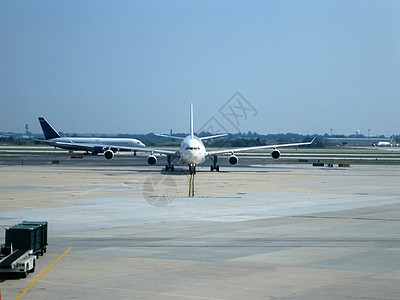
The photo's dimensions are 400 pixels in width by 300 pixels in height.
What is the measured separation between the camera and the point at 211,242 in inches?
1140

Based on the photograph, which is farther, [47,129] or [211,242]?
[47,129]

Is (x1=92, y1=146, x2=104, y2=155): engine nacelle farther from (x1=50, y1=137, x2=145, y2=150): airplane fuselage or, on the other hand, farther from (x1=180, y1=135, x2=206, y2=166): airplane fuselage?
(x1=180, y1=135, x2=206, y2=166): airplane fuselage

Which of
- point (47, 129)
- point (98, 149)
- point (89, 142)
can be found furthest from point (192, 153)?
point (47, 129)

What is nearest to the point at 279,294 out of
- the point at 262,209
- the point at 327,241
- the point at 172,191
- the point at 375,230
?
the point at 327,241

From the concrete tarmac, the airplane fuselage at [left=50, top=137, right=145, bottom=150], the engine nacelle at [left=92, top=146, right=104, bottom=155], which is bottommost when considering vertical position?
the concrete tarmac

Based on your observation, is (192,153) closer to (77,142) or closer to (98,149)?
(98,149)

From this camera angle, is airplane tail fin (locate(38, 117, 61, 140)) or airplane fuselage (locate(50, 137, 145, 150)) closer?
airplane fuselage (locate(50, 137, 145, 150))

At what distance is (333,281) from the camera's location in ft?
68.2

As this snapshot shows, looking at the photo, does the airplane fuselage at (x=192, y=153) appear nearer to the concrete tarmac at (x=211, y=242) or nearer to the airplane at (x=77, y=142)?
the concrete tarmac at (x=211, y=242)

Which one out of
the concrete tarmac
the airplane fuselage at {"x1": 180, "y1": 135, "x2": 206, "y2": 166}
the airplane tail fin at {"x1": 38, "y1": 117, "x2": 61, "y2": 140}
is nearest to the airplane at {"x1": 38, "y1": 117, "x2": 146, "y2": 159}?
the airplane tail fin at {"x1": 38, "y1": 117, "x2": 61, "y2": 140}

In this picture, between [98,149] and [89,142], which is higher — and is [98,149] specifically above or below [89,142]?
below

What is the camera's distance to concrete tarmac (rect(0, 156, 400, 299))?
65.1 ft

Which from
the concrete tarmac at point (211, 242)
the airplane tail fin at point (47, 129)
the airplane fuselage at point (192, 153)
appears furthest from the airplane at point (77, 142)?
the concrete tarmac at point (211, 242)

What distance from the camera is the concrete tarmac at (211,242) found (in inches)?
781
